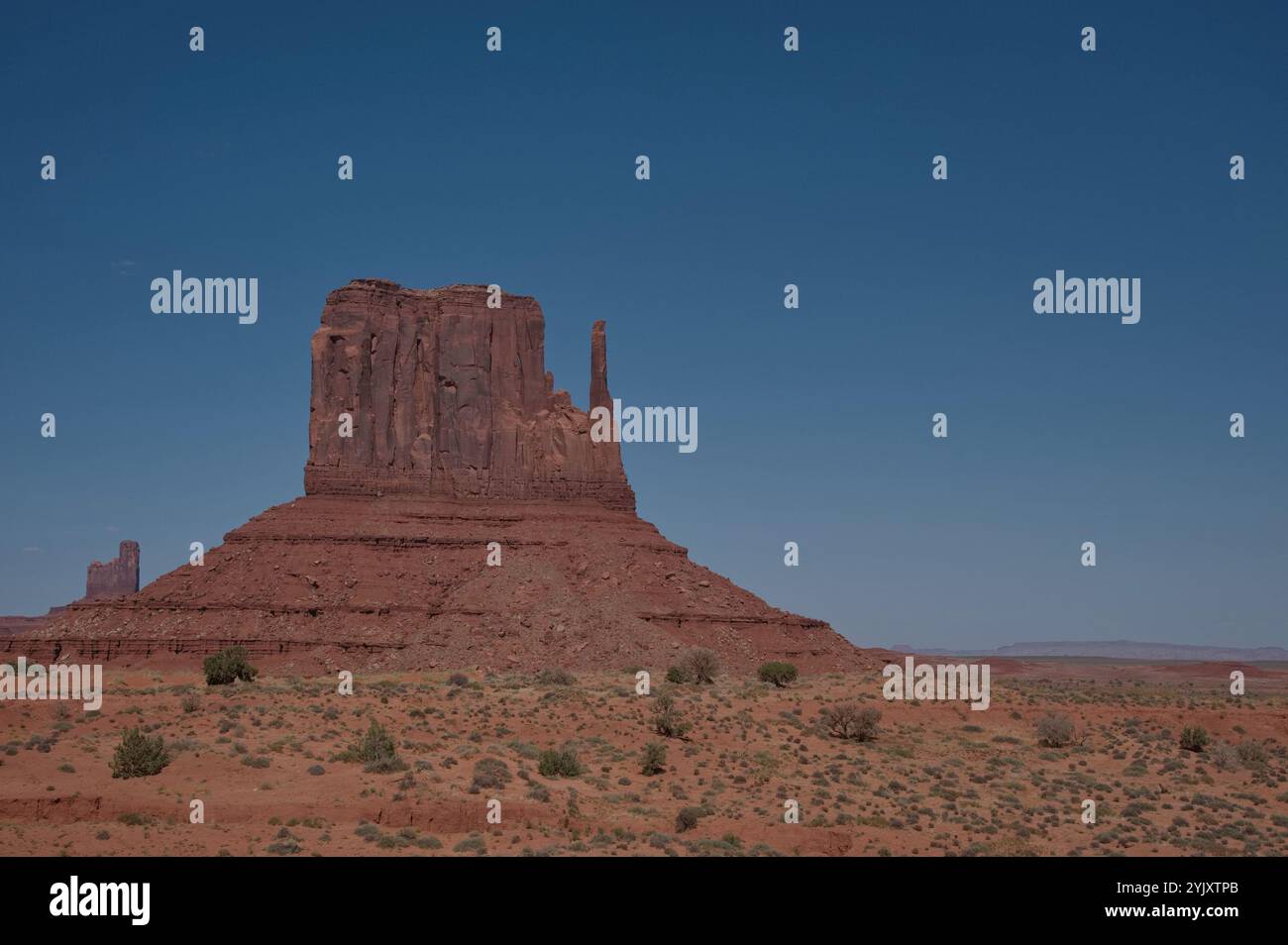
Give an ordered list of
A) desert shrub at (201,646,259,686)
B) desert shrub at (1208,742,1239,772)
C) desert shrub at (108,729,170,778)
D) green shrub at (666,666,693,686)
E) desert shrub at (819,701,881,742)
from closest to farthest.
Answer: desert shrub at (108,729,170,778), desert shrub at (1208,742,1239,772), desert shrub at (819,701,881,742), desert shrub at (201,646,259,686), green shrub at (666,666,693,686)

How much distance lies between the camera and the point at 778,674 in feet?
210

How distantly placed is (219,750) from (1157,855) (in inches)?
951

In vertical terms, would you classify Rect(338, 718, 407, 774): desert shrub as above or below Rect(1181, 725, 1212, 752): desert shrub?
above

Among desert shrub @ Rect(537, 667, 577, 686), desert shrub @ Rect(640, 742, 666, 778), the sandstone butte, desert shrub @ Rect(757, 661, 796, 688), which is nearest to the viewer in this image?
desert shrub @ Rect(640, 742, 666, 778)

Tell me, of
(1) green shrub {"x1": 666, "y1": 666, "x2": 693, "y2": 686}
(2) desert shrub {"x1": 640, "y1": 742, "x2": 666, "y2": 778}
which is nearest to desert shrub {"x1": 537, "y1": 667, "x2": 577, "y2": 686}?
(1) green shrub {"x1": 666, "y1": 666, "x2": 693, "y2": 686}

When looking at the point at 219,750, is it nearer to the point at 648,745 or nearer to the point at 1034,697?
the point at 648,745

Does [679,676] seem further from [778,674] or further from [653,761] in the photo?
[653,761]

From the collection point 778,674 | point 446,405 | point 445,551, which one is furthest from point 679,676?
point 446,405

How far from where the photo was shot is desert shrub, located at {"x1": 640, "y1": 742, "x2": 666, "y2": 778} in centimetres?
3688

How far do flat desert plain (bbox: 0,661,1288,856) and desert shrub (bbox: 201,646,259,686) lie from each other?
3270 mm

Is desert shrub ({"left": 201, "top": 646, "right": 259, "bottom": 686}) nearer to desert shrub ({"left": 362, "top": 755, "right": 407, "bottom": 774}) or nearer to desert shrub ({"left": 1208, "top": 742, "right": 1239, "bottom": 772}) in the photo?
desert shrub ({"left": 362, "top": 755, "right": 407, "bottom": 774})

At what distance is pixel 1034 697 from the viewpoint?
56.2m

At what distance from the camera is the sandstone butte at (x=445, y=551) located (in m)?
78.3

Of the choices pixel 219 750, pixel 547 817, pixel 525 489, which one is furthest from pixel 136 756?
pixel 525 489
